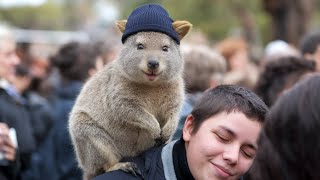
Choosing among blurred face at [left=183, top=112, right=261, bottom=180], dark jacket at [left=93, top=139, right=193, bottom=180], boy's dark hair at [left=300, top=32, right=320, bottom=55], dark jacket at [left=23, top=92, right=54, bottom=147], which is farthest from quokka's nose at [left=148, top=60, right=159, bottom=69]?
dark jacket at [left=23, top=92, right=54, bottom=147]

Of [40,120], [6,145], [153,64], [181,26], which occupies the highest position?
[181,26]

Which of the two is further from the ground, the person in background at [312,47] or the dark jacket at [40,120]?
the person in background at [312,47]

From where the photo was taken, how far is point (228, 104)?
308 cm

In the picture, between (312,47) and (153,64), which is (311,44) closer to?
(312,47)

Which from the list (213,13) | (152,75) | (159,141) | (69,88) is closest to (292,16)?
(213,13)

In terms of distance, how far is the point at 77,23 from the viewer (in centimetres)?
5725

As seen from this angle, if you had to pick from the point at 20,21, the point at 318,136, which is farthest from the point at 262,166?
the point at 20,21

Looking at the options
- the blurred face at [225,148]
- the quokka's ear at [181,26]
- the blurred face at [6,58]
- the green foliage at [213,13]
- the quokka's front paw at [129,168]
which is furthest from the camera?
the green foliage at [213,13]

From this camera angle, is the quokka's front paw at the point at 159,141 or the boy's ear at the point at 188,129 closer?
the boy's ear at the point at 188,129

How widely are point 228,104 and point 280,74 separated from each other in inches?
95.5

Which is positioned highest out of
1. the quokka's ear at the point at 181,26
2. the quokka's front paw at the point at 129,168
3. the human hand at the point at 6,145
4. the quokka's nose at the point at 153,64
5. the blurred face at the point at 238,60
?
the quokka's ear at the point at 181,26

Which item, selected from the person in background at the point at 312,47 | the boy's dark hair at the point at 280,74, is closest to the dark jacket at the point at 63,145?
the boy's dark hair at the point at 280,74

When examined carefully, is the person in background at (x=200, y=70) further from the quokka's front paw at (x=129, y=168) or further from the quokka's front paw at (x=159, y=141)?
the quokka's front paw at (x=129, y=168)

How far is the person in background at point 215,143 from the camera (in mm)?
2971
